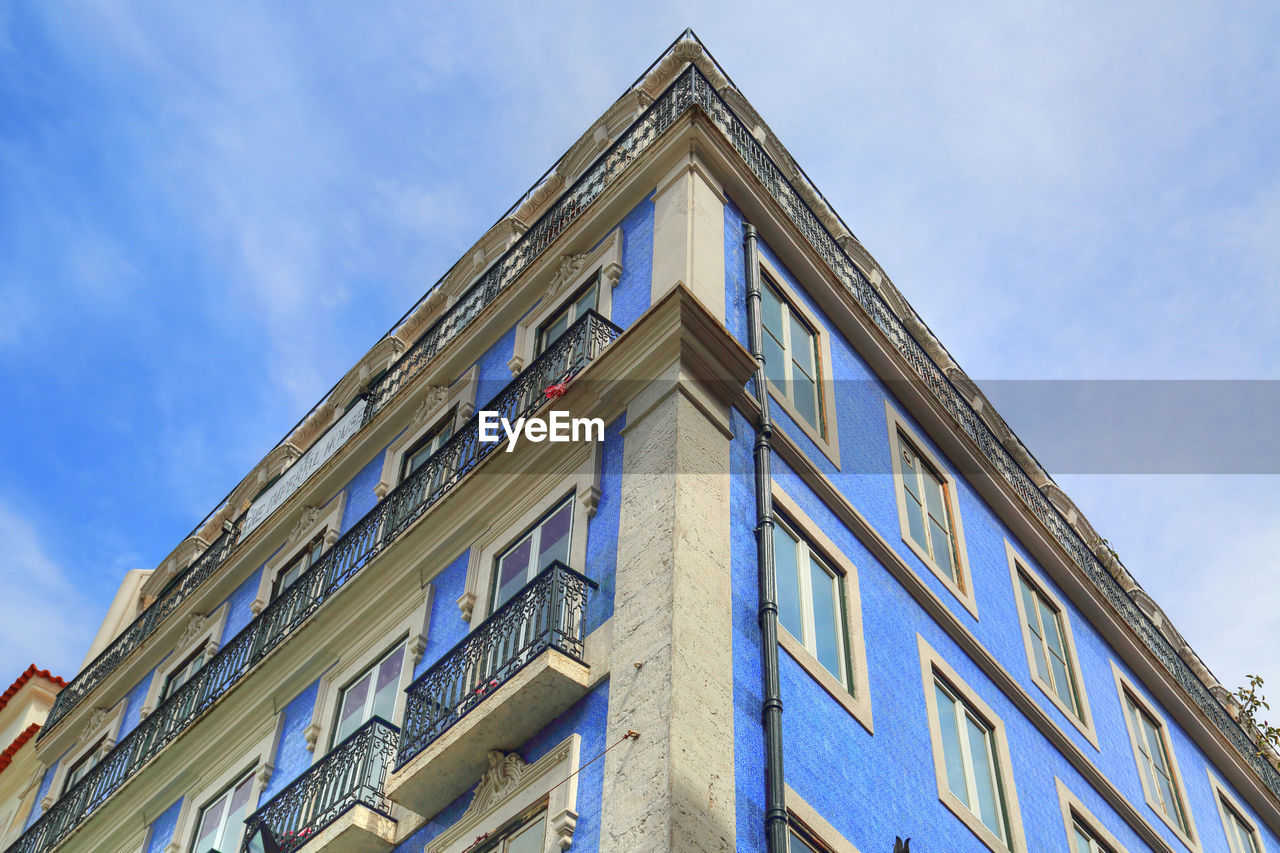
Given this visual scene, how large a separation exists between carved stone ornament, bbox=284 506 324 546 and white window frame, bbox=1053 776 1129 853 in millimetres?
10762

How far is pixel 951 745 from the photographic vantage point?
14727 millimetres

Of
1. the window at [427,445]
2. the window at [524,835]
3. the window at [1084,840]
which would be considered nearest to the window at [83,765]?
the window at [427,445]

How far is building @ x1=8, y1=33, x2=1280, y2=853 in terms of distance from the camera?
39.0 ft

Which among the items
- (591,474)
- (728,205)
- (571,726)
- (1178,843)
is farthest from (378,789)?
(1178,843)

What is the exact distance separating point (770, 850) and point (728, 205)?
8351 millimetres

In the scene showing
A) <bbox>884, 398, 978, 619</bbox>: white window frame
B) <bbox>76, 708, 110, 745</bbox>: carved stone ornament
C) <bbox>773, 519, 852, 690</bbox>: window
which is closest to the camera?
<bbox>773, 519, 852, 690</bbox>: window

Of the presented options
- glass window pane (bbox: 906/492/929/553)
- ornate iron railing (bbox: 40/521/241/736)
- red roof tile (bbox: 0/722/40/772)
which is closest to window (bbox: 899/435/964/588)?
glass window pane (bbox: 906/492/929/553)

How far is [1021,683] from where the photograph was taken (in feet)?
55.7

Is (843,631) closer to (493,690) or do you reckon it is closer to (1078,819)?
(493,690)

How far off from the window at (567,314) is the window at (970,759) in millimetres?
5994

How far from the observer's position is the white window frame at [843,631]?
12836 millimetres

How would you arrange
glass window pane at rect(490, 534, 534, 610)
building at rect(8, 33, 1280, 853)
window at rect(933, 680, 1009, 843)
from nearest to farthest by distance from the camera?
building at rect(8, 33, 1280, 853) < glass window pane at rect(490, 534, 534, 610) < window at rect(933, 680, 1009, 843)

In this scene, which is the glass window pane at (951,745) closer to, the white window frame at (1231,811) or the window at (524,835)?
the window at (524,835)

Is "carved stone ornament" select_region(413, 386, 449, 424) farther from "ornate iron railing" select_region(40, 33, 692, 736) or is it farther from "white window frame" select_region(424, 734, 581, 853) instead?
"white window frame" select_region(424, 734, 581, 853)
